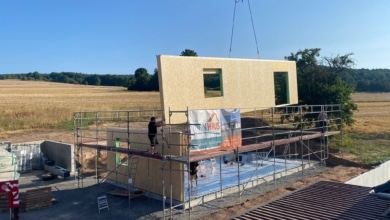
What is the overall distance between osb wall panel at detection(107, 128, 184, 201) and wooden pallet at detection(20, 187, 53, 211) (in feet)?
8.89

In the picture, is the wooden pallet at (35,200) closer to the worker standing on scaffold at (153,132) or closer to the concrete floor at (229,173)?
the worker standing on scaffold at (153,132)

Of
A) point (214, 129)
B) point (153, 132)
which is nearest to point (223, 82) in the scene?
point (214, 129)

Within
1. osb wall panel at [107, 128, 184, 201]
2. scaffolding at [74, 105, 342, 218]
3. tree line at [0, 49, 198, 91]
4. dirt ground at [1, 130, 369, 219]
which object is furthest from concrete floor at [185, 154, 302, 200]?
tree line at [0, 49, 198, 91]

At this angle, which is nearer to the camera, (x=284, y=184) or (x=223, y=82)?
(x=223, y=82)

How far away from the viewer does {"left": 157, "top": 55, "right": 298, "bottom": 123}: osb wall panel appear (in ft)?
36.3

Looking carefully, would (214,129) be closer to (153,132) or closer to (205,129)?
(205,129)

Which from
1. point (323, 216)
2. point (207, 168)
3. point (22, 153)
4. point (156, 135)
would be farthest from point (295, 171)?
point (22, 153)

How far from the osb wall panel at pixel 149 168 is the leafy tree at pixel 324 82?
14.7 metres

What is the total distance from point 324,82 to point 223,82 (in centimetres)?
1490

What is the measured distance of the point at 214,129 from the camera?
505 inches

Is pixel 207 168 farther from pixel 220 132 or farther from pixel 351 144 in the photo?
pixel 351 144

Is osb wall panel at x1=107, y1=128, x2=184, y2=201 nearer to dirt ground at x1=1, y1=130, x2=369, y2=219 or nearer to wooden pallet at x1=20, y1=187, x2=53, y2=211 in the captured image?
dirt ground at x1=1, y1=130, x2=369, y2=219

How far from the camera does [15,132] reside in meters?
26.1

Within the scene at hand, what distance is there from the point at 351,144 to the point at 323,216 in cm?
1388
